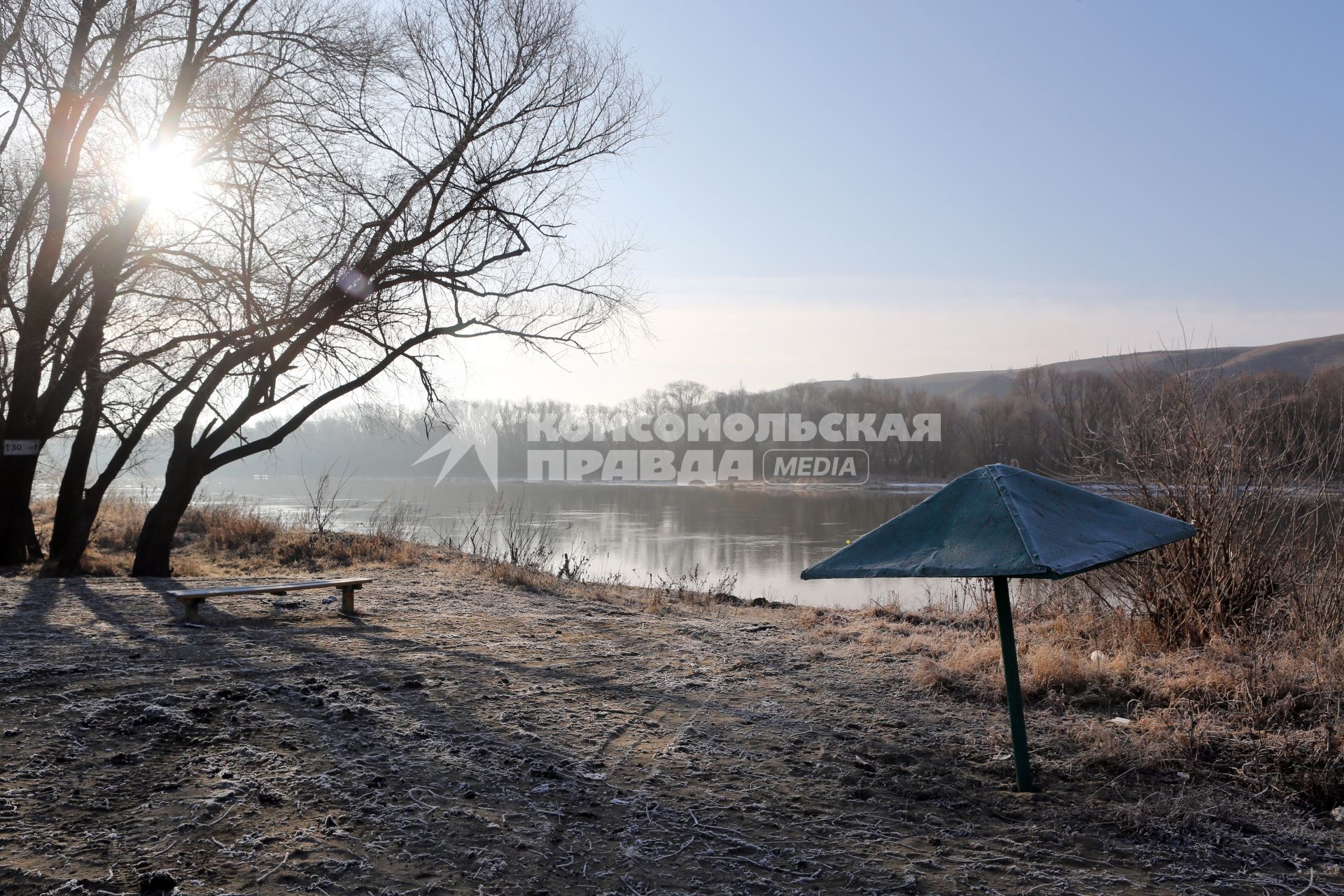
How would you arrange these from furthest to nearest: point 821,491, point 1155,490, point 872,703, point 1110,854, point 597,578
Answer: point 821,491
point 597,578
point 1155,490
point 872,703
point 1110,854

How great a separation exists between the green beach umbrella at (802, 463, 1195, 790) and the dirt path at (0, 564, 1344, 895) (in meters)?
0.75

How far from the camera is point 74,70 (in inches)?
438

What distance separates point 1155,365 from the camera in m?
9.80

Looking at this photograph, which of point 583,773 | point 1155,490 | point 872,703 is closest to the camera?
point 583,773

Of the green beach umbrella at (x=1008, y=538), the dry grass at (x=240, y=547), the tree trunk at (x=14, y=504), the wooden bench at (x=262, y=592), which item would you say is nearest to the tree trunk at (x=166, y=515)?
the dry grass at (x=240, y=547)

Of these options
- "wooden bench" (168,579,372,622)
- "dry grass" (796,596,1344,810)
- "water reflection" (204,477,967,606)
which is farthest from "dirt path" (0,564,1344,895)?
"water reflection" (204,477,967,606)

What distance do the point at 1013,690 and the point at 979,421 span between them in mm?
71423

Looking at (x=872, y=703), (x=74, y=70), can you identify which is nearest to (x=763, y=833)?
(x=872, y=703)

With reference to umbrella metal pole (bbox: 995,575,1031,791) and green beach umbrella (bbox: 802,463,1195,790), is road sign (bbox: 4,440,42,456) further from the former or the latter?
umbrella metal pole (bbox: 995,575,1031,791)

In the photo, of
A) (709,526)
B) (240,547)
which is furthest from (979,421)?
(240,547)

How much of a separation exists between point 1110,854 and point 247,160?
12272mm

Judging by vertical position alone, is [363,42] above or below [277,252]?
above

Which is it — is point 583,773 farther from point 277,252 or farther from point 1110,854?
point 277,252

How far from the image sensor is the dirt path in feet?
11.1
